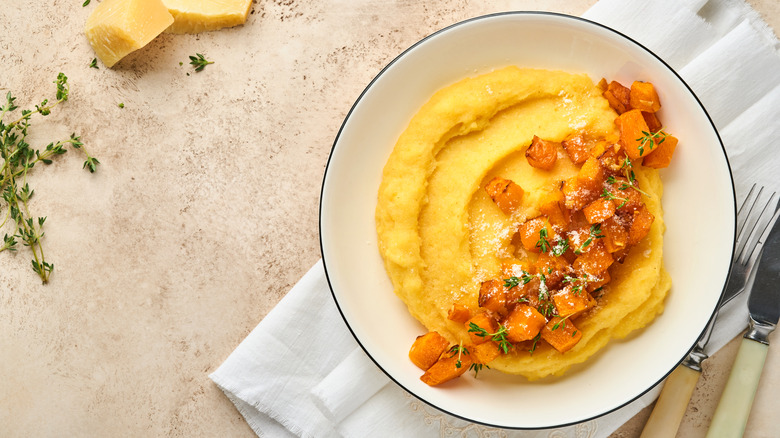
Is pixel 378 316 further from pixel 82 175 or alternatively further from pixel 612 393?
pixel 82 175

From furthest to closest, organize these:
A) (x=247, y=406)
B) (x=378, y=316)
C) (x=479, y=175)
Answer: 1. (x=247, y=406)
2. (x=378, y=316)
3. (x=479, y=175)

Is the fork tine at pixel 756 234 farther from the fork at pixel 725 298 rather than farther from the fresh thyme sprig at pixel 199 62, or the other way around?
the fresh thyme sprig at pixel 199 62

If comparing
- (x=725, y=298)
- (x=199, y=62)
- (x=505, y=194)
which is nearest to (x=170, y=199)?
(x=199, y=62)

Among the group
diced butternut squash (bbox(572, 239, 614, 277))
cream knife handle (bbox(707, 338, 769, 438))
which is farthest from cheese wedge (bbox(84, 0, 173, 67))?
cream knife handle (bbox(707, 338, 769, 438))

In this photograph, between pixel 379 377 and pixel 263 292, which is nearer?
pixel 379 377

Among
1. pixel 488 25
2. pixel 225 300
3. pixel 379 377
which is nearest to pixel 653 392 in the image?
pixel 379 377

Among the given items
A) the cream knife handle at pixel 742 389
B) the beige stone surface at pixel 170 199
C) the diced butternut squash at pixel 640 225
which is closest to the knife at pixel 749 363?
the cream knife handle at pixel 742 389

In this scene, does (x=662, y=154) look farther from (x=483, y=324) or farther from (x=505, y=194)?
(x=483, y=324)
